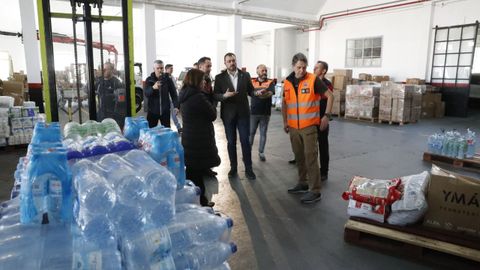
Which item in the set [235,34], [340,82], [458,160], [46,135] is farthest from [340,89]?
[46,135]

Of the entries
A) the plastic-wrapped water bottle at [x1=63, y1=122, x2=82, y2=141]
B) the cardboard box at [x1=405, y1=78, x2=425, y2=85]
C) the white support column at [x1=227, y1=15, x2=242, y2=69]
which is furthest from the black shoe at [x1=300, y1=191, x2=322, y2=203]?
the white support column at [x1=227, y1=15, x2=242, y2=69]

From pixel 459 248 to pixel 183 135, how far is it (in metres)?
2.62

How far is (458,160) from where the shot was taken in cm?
571

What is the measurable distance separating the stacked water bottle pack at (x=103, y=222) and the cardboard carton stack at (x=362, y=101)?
10.3 metres

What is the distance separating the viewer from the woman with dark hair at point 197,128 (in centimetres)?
332

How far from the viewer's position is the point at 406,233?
2.92 metres

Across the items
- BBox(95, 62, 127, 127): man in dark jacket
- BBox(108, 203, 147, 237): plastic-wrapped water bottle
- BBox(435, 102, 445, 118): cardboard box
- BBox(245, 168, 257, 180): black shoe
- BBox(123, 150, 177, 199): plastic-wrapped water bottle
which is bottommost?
BBox(245, 168, 257, 180): black shoe

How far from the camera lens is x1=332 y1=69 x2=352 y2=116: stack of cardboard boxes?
12281 mm

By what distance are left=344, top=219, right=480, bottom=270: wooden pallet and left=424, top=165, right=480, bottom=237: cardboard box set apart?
10cm


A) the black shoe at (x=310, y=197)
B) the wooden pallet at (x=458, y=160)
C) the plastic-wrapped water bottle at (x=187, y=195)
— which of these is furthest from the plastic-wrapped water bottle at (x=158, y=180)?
the wooden pallet at (x=458, y=160)

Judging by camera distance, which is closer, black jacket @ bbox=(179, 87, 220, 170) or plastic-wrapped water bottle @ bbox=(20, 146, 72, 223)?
plastic-wrapped water bottle @ bbox=(20, 146, 72, 223)

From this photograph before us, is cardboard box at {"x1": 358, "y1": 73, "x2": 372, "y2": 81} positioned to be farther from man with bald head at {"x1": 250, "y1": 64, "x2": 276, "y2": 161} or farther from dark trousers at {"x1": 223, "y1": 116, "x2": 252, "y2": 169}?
dark trousers at {"x1": 223, "y1": 116, "x2": 252, "y2": 169}

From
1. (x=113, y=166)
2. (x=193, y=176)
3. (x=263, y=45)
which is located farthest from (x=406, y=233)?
(x=263, y=45)

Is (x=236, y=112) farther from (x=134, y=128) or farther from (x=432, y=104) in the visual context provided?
(x=432, y=104)
